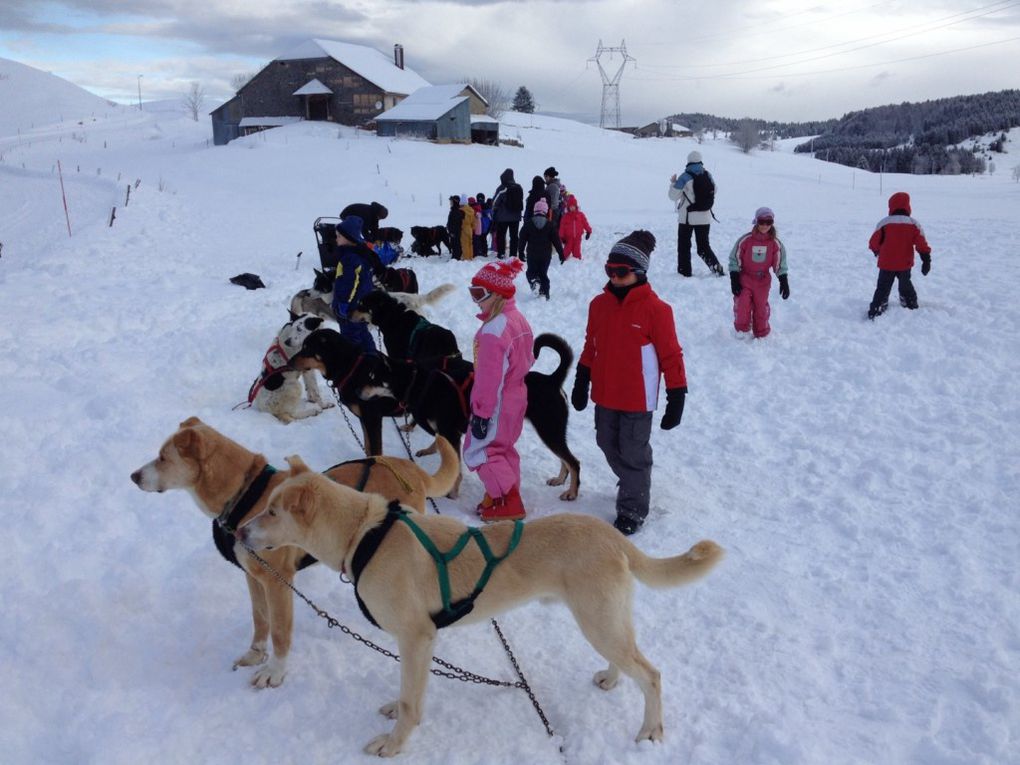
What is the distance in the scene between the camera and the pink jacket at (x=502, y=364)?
15.5ft

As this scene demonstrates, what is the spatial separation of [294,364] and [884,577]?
470 centimetres

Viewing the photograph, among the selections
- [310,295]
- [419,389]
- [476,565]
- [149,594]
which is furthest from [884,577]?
[310,295]

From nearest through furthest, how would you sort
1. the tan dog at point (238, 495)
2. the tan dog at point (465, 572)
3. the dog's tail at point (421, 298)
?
the tan dog at point (465, 572)
the tan dog at point (238, 495)
the dog's tail at point (421, 298)

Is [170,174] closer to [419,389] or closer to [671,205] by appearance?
[671,205]

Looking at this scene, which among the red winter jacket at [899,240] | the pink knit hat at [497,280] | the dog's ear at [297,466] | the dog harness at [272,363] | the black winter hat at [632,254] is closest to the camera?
the dog's ear at [297,466]

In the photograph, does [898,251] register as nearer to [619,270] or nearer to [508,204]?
[619,270]

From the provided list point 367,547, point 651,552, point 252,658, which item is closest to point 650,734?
point 367,547

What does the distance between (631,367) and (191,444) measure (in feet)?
9.00

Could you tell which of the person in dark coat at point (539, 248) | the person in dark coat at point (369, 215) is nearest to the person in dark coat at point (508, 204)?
the person in dark coat at point (539, 248)

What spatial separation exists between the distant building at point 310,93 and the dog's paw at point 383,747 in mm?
52898

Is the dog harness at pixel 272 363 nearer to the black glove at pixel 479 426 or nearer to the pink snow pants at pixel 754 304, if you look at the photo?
the black glove at pixel 479 426

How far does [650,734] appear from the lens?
290cm

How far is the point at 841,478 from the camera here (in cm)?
533

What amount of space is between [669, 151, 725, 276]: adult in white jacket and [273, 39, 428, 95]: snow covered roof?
4374 centimetres
